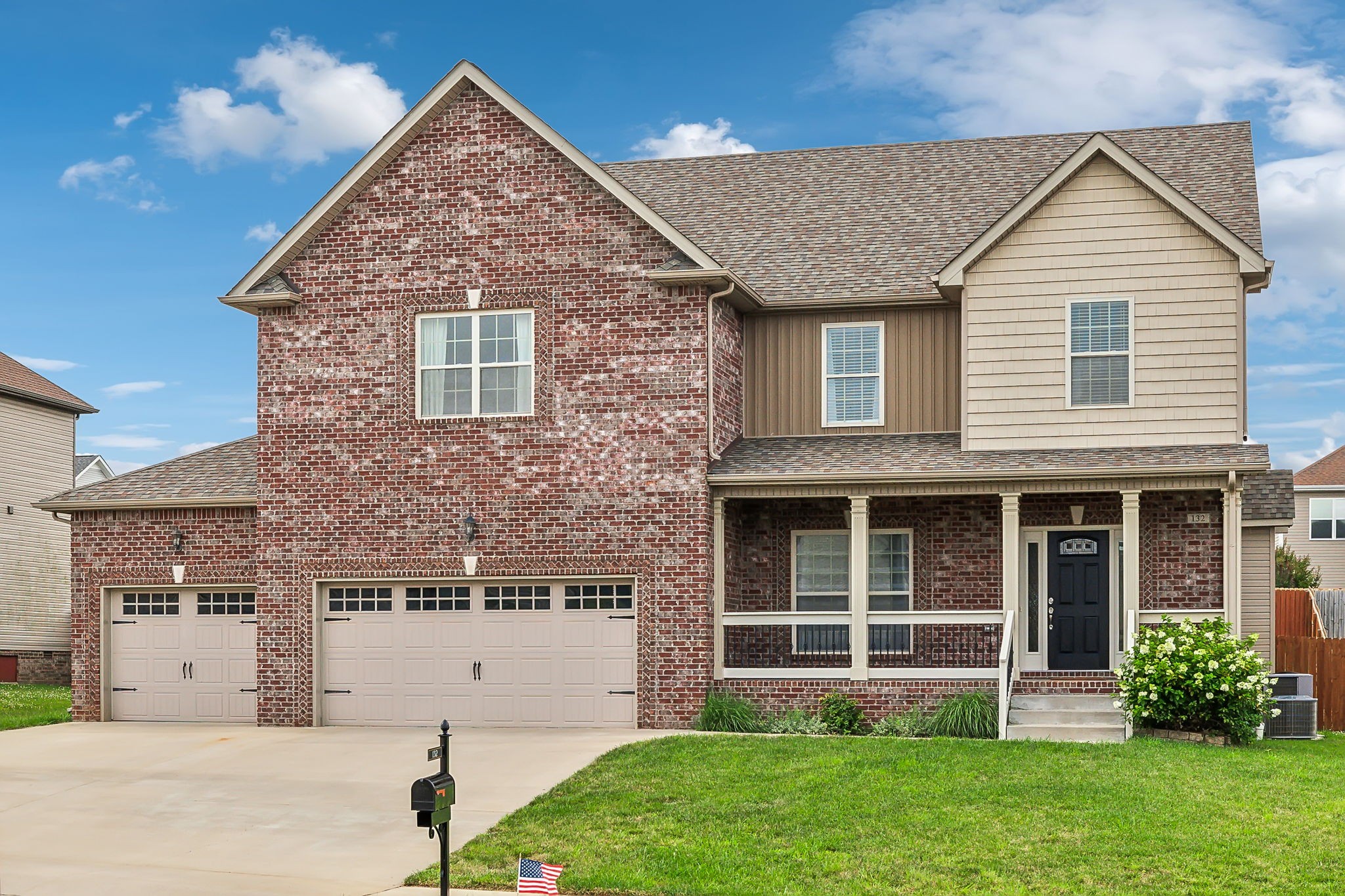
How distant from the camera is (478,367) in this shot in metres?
21.2

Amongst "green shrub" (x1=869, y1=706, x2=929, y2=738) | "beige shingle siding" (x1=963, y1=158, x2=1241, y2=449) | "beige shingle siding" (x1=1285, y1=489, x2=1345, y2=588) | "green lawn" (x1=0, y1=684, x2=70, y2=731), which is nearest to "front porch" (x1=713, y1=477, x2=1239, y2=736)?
"green shrub" (x1=869, y1=706, x2=929, y2=738)

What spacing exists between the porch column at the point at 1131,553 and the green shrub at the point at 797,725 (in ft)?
13.2

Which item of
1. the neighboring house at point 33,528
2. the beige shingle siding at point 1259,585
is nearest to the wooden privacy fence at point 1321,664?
the beige shingle siding at point 1259,585

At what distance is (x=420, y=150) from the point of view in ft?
70.8

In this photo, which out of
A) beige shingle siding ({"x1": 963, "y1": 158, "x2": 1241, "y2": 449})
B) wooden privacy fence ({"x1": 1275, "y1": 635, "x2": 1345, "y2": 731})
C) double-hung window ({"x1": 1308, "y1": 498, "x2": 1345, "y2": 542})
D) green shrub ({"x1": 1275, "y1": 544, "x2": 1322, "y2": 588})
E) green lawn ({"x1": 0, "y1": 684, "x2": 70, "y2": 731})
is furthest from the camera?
double-hung window ({"x1": 1308, "y1": 498, "x2": 1345, "y2": 542})

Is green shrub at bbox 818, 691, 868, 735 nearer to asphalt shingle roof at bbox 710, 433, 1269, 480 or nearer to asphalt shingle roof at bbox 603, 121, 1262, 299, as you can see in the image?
asphalt shingle roof at bbox 710, 433, 1269, 480

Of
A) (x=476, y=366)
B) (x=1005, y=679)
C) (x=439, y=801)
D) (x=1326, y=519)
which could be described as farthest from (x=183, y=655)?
(x=1326, y=519)

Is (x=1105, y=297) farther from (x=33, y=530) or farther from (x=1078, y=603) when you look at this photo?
(x=33, y=530)

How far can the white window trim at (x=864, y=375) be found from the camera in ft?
72.5

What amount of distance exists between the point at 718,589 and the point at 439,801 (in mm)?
10187

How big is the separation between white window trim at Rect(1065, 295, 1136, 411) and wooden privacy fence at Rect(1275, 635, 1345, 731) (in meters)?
5.45

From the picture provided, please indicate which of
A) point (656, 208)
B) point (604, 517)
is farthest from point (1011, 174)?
point (604, 517)

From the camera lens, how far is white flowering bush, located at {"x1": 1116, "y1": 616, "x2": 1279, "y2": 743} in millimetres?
17672

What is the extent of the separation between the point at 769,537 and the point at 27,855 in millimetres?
11535
